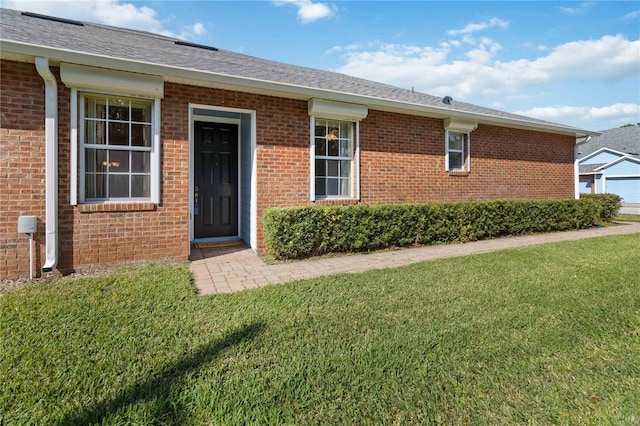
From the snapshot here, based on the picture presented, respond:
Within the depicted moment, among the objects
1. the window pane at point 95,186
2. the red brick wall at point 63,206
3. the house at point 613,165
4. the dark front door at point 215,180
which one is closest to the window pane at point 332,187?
the dark front door at point 215,180

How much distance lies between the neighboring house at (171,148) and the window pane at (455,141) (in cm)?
5

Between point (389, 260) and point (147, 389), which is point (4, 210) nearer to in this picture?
point (147, 389)

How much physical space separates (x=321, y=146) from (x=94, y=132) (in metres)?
3.97

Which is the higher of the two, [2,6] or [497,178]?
[2,6]

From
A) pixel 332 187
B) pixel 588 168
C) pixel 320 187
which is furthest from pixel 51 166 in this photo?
pixel 588 168

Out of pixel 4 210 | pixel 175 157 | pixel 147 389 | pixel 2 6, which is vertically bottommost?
pixel 147 389

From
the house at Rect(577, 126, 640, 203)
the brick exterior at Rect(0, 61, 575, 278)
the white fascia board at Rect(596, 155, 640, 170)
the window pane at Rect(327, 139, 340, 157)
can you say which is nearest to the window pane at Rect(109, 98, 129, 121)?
the brick exterior at Rect(0, 61, 575, 278)

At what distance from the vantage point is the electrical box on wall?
14.0 ft

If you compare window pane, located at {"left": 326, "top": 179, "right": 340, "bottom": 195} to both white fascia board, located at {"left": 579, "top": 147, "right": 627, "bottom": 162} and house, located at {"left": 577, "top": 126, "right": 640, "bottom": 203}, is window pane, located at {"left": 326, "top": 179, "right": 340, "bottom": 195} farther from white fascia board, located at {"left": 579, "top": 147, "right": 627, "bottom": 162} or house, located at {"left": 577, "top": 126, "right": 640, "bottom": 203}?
white fascia board, located at {"left": 579, "top": 147, "right": 627, "bottom": 162}

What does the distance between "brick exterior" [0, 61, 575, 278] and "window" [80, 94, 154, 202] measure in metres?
0.24

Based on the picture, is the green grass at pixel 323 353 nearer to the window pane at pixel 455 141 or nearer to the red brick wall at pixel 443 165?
the red brick wall at pixel 443 165

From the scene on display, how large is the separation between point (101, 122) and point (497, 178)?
9.43 meters

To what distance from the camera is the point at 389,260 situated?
563 centimetres

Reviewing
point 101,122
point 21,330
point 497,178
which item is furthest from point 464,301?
point 497,178
